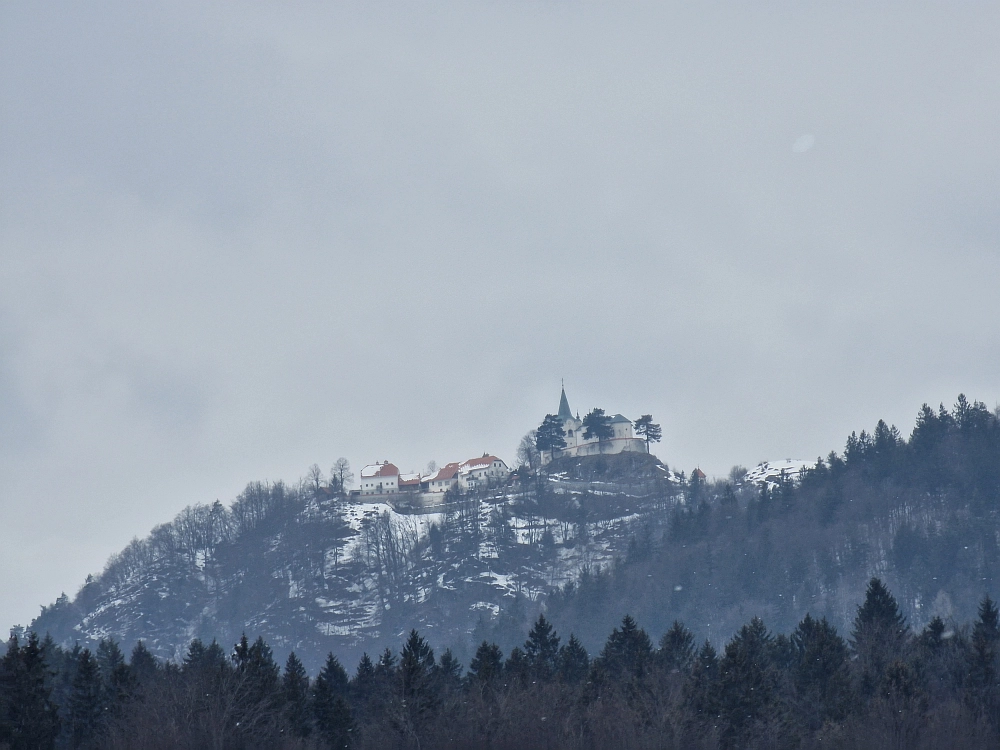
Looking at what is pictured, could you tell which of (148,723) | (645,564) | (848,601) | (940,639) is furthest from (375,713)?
(645,564)

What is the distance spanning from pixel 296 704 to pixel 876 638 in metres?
33.3

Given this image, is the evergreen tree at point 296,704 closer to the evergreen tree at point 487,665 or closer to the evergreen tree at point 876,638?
the evergreen tree at point 487,665

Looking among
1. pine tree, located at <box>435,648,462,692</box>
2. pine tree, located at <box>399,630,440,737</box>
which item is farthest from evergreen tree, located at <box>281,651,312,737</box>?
pine tree, located at <box>435,648,462,692</box>

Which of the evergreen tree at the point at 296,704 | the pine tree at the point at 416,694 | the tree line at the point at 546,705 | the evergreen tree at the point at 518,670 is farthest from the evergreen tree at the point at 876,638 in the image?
A: the evergreen tree at the point at 296,704

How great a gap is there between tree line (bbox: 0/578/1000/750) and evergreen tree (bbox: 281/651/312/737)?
0.10 m

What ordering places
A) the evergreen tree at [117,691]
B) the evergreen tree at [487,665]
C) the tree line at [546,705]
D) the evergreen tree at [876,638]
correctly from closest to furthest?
the tree line at [546,705]
the evergreen tree at [117,691]
the evergreen tree at [876,638]
the evergreen tree at [487,665]

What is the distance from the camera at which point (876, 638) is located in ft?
224

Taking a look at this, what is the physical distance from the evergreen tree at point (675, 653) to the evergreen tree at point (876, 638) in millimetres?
9292

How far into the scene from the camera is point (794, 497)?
570ft

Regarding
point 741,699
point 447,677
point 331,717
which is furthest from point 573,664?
point 331,717

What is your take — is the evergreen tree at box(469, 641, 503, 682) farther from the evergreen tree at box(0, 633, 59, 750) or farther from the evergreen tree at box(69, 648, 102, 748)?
the evergreen tree at box(0, 633, 59, 750)

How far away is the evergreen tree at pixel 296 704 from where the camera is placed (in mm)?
52656

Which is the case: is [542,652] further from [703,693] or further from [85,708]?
[85,708]

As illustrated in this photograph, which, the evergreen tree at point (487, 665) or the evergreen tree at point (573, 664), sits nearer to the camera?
the evergreen tree at point (487, 665)
